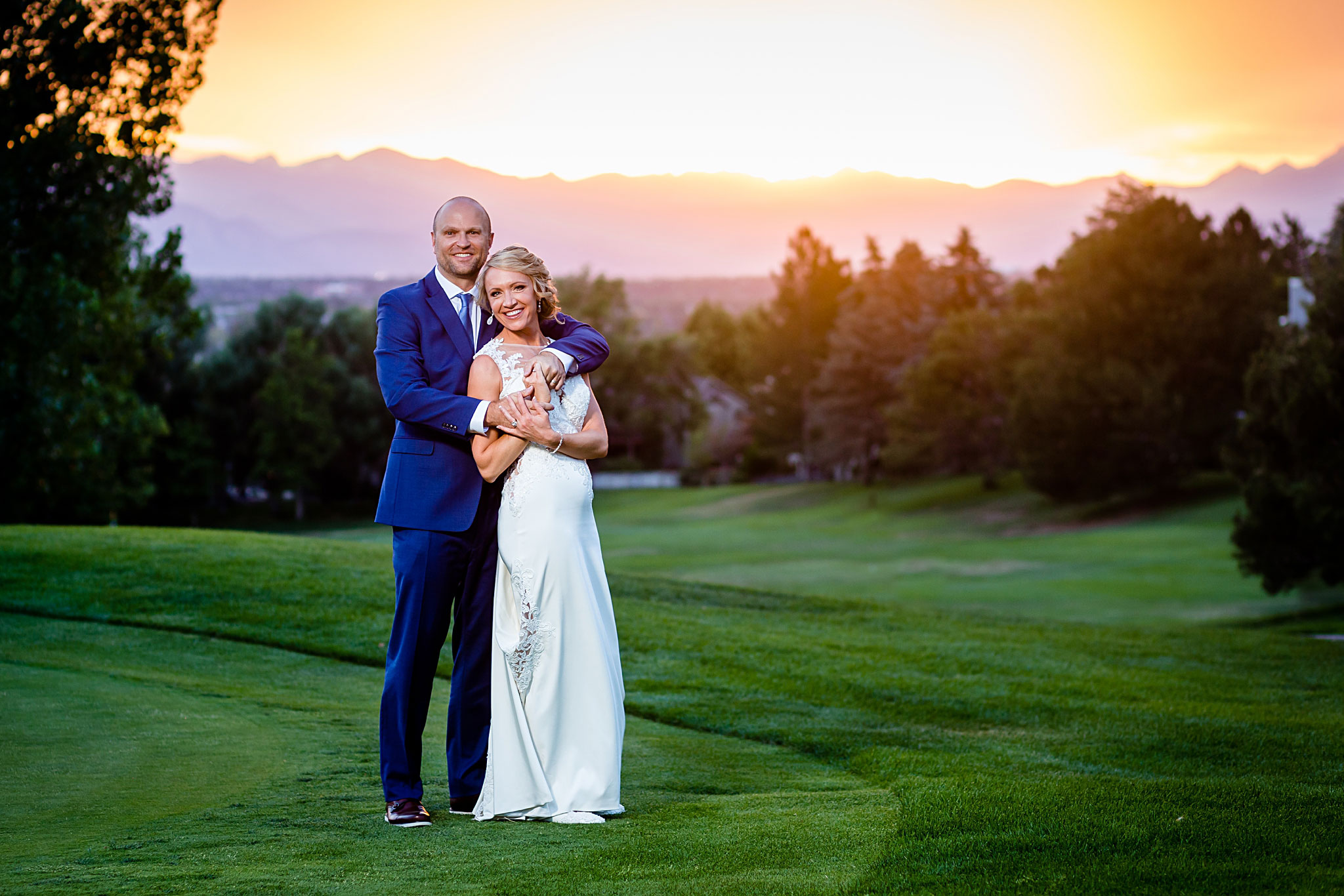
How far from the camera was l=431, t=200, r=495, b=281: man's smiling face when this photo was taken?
5852mm

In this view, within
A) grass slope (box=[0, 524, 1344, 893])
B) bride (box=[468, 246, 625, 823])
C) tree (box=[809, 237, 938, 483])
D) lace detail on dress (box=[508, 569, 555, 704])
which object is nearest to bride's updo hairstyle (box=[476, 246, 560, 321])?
bride (box=[468, 246, 625, 823])

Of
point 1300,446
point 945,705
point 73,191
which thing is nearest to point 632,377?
point 73,191

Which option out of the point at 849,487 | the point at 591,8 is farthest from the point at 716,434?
the point at 591,8

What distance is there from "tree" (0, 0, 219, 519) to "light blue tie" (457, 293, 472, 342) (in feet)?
74.0

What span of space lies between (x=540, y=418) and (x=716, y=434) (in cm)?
9126

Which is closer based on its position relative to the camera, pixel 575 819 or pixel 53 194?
pixel 575 819

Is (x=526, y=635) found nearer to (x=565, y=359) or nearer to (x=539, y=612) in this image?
(x=539, y=612)

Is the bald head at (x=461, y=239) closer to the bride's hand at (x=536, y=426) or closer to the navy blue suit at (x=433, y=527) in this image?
the navy blue suit at (x=433, y=527)

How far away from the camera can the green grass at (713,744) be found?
189 inches

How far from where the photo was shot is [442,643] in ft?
19.3

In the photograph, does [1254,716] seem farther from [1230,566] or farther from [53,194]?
[53,194]

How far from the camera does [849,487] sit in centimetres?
6906

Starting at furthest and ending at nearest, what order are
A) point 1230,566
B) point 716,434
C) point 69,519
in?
1. point 716,434
2. point 69,519
3. point 1230,566

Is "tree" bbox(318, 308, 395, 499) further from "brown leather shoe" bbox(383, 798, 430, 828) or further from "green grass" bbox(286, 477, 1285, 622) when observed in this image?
"brown leather shoe" bbox(383, 798, 430, 828)
